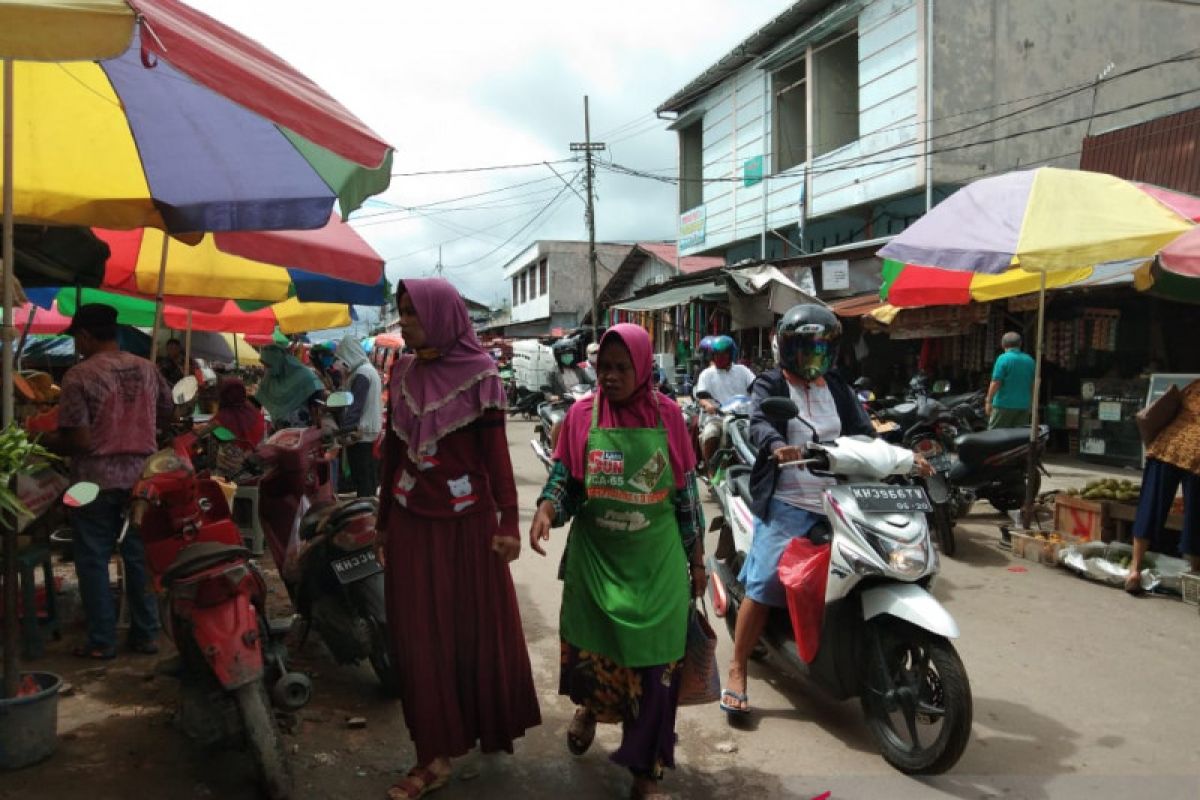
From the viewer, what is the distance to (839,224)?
58.6 feet

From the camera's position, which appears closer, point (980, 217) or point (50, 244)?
point (50, 244)

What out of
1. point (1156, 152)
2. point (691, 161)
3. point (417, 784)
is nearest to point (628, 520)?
point (417, 784)

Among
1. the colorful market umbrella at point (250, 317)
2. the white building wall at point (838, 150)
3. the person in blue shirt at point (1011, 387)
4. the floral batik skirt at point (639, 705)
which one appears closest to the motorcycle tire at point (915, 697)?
the floral batik skirt at point (639, 705)

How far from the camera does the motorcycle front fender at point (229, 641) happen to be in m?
2.95

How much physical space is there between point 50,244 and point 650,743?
4534mm

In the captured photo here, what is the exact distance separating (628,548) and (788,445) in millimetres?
951

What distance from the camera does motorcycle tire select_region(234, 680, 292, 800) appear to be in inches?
115

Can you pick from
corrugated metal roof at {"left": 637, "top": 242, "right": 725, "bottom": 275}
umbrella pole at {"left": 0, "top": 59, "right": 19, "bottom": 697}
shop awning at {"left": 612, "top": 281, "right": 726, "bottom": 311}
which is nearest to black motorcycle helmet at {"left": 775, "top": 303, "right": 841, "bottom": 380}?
umbrella pole at {"left": 0, "top": 59, "right": 19, "bottom": 697}

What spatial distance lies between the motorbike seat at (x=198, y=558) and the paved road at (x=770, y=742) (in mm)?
787

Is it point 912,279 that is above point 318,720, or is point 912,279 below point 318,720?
above

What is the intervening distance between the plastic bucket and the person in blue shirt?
874 centimetres

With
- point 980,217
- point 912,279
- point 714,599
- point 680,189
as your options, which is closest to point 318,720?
point 714,599

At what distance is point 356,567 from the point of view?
151 inches

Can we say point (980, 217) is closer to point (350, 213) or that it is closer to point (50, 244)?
point (350, 213)
